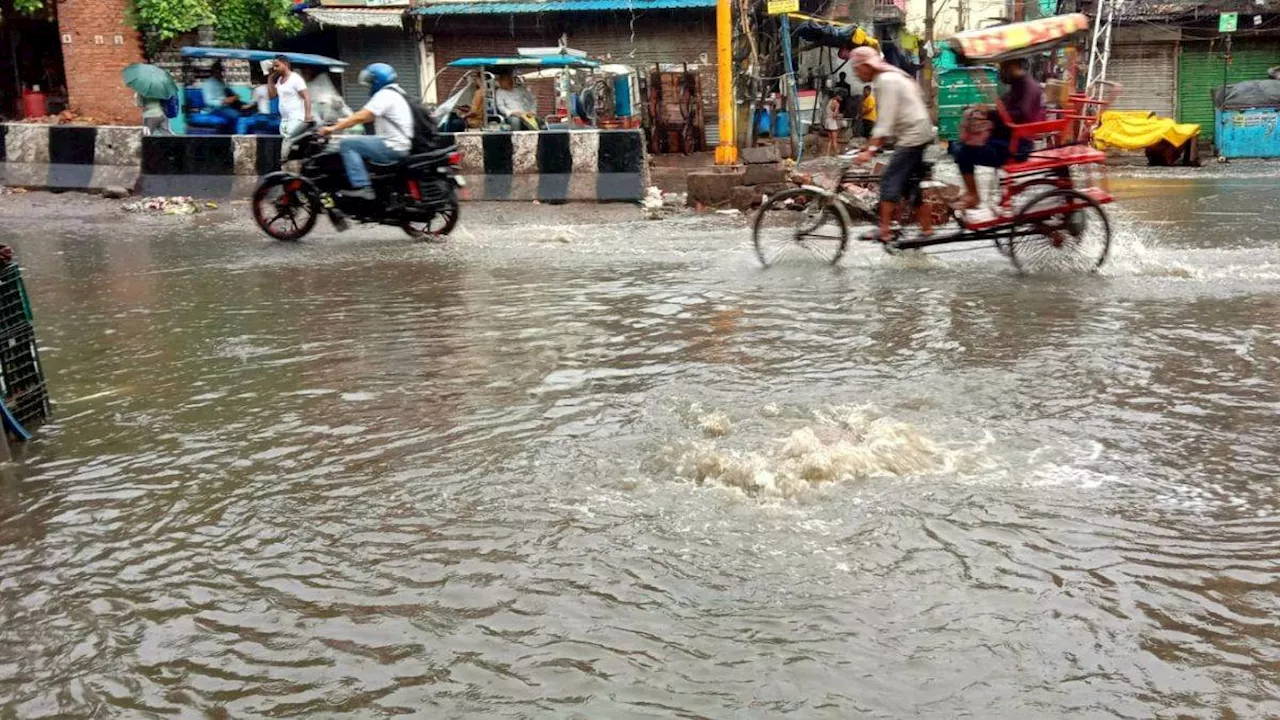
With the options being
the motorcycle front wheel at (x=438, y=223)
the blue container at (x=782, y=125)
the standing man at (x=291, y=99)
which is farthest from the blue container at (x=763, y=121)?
the motorcycle front wheel at (x=438, y=223)

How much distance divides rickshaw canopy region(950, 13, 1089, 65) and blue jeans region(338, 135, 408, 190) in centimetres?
539

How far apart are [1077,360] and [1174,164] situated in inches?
841

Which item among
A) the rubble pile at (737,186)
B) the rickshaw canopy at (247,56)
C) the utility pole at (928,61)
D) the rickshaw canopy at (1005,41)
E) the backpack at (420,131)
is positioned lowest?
the rubble pile at (737,186)

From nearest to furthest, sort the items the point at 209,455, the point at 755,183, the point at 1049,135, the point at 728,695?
the point at 728,695 < the point at 209,455 < the point at 1049,135 < the point at 755,183

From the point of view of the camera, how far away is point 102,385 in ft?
20.7

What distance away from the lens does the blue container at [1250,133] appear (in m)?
26.5

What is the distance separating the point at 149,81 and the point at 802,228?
13821mm

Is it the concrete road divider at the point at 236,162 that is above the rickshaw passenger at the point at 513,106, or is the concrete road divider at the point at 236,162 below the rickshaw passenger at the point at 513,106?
below

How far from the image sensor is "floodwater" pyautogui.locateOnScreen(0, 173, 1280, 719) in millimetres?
3127

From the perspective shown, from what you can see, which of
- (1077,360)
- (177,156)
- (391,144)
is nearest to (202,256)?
(391,144)

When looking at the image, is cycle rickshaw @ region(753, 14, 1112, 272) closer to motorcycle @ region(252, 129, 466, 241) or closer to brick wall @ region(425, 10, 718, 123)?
motorcycle @ region(252, 129, 466, 241)

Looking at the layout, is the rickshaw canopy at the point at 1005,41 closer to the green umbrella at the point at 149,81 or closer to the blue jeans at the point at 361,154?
the blue jeans at the point at 361,154

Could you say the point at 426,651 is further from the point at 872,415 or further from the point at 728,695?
the point at 872,415

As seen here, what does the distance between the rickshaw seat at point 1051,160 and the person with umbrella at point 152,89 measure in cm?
1469
